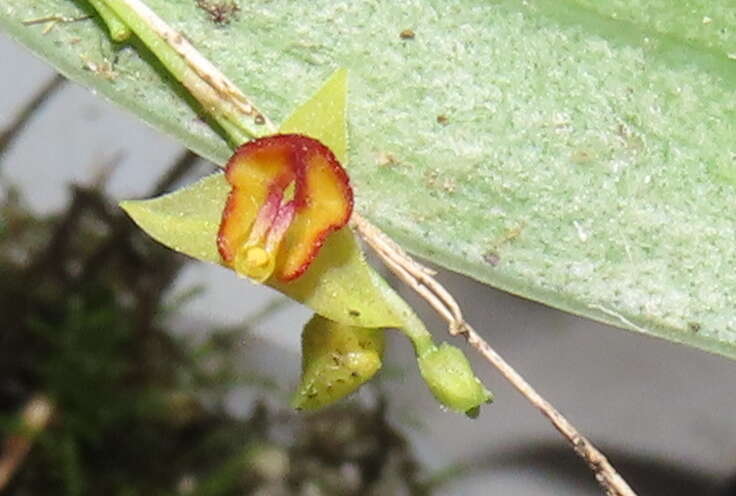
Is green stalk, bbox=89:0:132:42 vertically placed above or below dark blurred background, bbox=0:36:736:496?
above

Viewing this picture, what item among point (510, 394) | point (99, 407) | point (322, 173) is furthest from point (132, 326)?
point (322, 173)

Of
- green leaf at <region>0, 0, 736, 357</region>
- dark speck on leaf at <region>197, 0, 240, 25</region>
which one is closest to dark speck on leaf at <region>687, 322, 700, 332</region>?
green leaf at <region>0, 0, 736, 357</region>

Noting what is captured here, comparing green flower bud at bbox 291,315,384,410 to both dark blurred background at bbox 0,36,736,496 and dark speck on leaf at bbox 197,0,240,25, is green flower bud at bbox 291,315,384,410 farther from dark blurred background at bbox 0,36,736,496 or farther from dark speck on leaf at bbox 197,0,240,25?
dark blurred background at bbox 0,36,736,496

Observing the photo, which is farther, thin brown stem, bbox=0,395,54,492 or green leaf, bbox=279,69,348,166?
thin brown stem, bbox=0,395,54,492

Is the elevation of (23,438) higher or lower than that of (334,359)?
lower

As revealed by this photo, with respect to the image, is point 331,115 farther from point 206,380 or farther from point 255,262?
point 206,380

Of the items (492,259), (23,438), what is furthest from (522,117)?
(23,438)

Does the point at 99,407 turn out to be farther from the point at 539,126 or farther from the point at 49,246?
the point at 539,126
